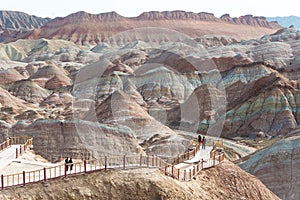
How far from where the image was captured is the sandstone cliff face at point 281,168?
1323 inches

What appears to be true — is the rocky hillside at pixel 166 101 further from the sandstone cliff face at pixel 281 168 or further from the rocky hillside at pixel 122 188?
the rocky hillside at pixel 122 188

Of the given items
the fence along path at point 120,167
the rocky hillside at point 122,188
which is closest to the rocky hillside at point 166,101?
the fence along path at point 120,167

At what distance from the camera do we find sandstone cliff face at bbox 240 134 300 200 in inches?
1323

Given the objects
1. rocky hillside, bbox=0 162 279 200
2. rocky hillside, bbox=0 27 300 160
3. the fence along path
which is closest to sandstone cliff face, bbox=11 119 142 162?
rocky hillside, bbox=0 27 300 160

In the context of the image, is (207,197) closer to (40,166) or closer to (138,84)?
(40,166)

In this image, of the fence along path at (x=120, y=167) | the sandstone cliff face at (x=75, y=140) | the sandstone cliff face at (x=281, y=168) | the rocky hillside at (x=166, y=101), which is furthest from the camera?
the rocky hillside at (x=166, y=101)

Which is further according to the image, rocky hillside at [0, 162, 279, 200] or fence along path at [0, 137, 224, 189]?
fence along path at [0, 137, 224, 189]

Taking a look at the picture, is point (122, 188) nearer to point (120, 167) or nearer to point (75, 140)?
point (120, 167)

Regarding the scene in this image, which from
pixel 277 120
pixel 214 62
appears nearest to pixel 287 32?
pixel 214 62

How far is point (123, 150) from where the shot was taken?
38.1 metres

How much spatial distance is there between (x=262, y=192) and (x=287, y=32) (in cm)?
13794

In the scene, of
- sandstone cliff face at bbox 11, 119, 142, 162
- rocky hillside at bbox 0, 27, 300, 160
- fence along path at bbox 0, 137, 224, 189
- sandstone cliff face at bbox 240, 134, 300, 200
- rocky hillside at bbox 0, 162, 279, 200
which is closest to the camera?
rocky hillside at bbox 0, 162, 279, 200

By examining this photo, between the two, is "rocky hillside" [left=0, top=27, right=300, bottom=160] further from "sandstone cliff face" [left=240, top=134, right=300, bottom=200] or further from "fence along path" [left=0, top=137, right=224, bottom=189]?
"fence along path" [left=0, top=137, right=224, bottom=189]

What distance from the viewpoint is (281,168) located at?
34719 millimetres
